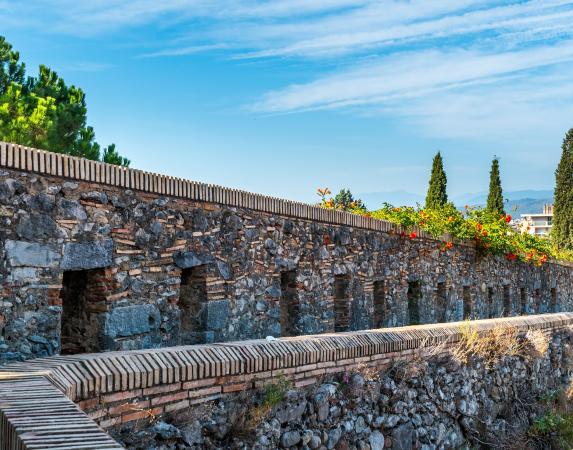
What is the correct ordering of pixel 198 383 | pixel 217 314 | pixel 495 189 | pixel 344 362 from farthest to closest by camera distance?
pixel 495 189 → pixel 217 314 → pixel 344 362 → pixel 198 383

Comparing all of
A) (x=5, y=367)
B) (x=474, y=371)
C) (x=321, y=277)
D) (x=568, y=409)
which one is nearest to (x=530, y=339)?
(x=568, y=409)

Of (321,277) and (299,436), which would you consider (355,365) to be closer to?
(299,436)

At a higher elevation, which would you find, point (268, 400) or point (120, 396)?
point (120, 396)

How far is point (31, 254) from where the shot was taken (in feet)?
23.6

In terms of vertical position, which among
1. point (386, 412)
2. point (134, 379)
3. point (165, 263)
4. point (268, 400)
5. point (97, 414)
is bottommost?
point (386, 412)

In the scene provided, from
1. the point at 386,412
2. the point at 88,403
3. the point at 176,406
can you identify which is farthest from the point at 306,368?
the point at 88,403

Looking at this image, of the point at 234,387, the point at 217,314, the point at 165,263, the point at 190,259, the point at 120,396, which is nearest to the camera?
the point at 120,396

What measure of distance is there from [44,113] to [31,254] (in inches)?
542

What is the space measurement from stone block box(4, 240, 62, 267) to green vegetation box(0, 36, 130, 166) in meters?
13.0

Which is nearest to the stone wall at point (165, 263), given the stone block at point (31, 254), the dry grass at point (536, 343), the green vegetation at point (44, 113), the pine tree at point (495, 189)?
the stone block at point (31, 254)

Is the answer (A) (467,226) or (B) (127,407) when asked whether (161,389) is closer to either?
(B) (127,407)

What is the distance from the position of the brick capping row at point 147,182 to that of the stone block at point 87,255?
63cm

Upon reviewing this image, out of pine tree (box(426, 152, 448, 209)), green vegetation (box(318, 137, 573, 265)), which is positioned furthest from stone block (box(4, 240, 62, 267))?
pine tree (box(426, 152, 448, 209))

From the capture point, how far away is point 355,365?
297 inches
